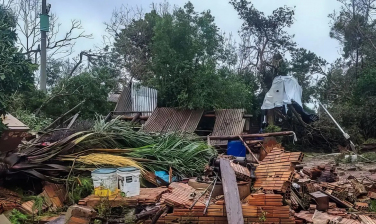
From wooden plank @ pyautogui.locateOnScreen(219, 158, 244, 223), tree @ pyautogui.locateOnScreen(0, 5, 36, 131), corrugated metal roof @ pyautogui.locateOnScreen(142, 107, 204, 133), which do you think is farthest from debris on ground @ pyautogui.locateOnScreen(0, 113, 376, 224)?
corrugated metal roof @ pyautogui.locateOnScreen(142, 107, 204, 133)

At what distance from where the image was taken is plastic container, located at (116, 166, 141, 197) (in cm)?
563

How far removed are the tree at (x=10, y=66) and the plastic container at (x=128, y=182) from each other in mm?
2319

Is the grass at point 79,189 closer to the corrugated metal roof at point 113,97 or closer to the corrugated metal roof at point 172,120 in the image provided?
the corrugated metal roof at point 172,120

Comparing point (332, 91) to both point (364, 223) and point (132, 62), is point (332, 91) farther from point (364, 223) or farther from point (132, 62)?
point (364, 223)

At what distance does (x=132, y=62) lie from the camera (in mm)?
20875

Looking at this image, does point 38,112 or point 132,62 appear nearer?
point 38,112

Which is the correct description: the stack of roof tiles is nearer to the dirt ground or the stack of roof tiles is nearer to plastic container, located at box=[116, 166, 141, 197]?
plastic container, located at box=[116, 166, 141, 197]

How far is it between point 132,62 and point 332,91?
11796 millimetres

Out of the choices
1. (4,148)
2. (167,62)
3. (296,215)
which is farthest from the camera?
(167,62)

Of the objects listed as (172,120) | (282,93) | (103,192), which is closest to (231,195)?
(103,192)

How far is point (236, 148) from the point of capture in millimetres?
11094

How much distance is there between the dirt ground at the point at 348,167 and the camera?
956 centimetres

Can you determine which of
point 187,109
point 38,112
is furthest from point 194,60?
point 38,112

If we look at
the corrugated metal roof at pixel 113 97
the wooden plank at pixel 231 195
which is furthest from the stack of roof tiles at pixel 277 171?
the corrugated metal roof at pixel 113 97
